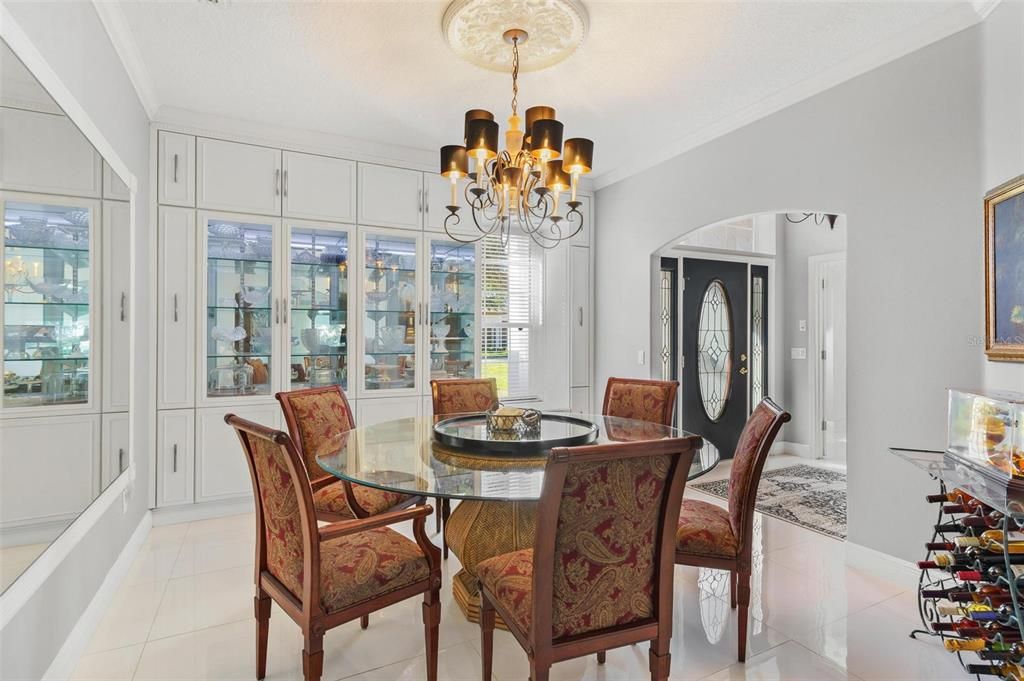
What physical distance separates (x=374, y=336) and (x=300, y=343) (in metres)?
0.54

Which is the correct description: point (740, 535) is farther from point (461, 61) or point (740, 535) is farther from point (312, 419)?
point (461, 61)

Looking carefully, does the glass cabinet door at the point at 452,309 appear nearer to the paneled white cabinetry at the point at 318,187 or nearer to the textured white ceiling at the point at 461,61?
the paneled white cabinetry at the point at 318,187

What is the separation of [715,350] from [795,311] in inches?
39.2

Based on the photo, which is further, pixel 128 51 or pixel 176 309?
pixel 176 309

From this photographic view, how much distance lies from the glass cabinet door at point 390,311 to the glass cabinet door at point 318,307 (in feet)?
0.57

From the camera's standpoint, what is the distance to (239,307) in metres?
3.84

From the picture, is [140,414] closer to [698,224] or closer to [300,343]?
[300,343]

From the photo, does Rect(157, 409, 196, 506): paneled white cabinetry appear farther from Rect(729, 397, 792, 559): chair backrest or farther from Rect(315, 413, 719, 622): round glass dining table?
Rect(729, 397, 792, 559): chair backrest

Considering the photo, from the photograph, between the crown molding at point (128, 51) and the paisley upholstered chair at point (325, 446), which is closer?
the crown molding at point (128, 51)

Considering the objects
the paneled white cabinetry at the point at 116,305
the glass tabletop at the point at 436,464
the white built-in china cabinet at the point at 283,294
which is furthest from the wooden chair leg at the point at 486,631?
the white built-in china cabinet at the point at 283,294

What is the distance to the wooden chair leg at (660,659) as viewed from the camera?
1.59m

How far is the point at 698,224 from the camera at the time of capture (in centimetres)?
395


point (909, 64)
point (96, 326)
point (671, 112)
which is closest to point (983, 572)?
point (909, 64)

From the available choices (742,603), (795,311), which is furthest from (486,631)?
(795,311)
